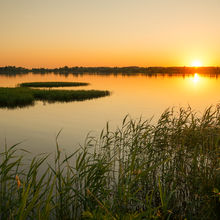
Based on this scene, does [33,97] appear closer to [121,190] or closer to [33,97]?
[33,97]

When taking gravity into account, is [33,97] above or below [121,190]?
below

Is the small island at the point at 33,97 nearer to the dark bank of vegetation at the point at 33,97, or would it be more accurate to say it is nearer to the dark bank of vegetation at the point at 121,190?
the dark bank of vegetation at the point at 33,97

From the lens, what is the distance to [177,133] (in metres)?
7.61

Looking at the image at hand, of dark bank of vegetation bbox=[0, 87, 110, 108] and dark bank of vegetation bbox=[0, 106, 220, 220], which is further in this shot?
dark bank of vegetation bbox=[0, 87, 110, 108]

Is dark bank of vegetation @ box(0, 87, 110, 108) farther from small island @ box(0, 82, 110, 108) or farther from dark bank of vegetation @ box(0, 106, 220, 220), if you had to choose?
dark bank of vegetation @ box(0, 106, 220, 220)

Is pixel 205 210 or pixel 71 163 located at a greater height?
pixel 205 210

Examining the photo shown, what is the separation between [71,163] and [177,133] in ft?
17.9

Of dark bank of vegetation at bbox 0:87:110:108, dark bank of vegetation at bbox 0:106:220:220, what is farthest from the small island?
dark bank of vegetation at bbox 0:106:220:220

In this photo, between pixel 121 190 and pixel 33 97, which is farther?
pixel 33 97

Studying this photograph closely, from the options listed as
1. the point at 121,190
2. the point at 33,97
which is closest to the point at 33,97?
the point at 33,97

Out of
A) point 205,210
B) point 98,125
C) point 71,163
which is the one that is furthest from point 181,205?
point 98,125

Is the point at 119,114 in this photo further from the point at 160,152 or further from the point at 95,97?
the point at 160,152

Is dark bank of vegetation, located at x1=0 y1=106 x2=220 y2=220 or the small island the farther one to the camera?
the small island

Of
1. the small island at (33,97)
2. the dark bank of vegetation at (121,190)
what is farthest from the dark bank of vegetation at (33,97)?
the dark bank of vegetation at (121,190)
